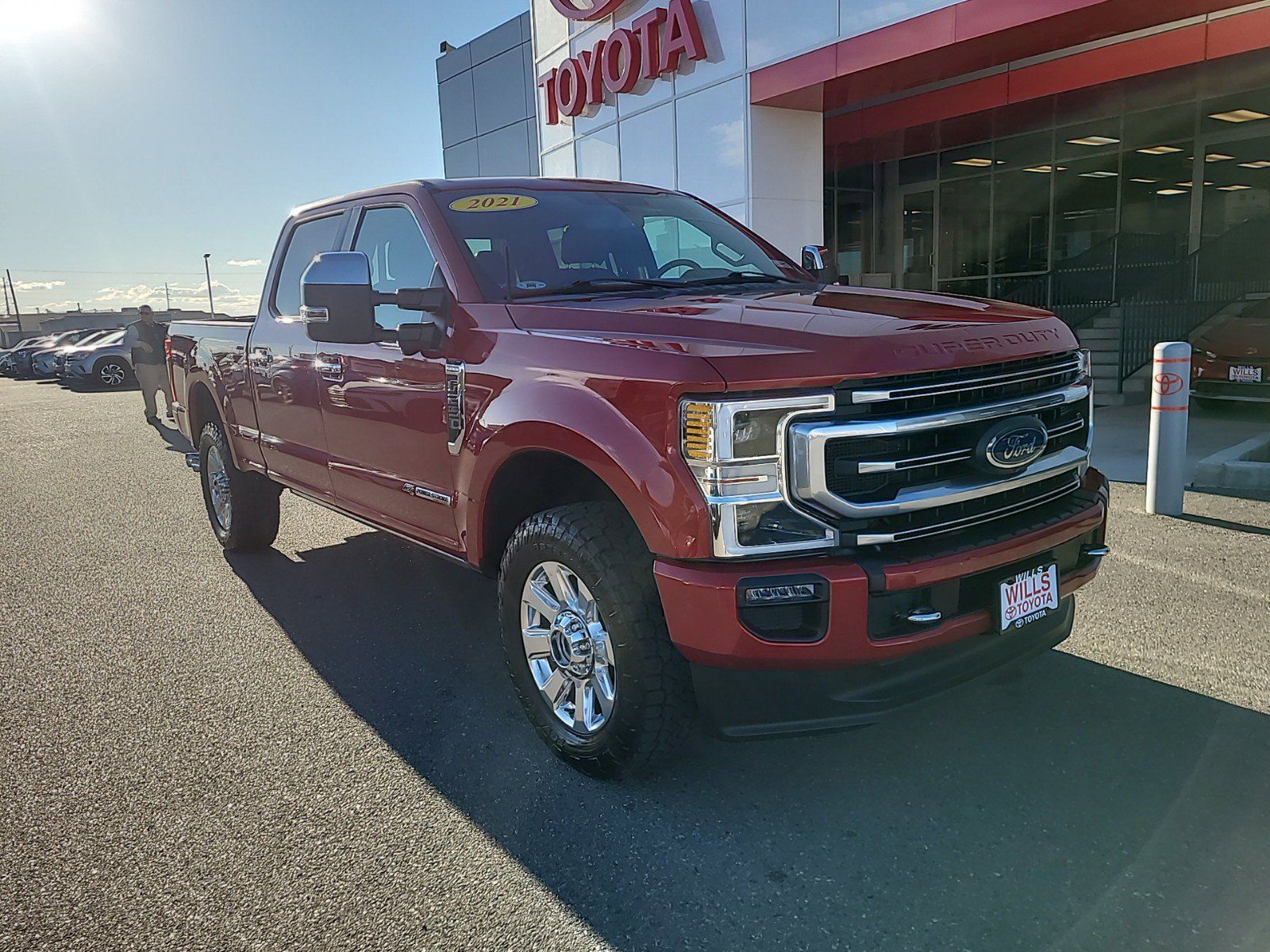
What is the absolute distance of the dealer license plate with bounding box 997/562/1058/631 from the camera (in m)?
2.79

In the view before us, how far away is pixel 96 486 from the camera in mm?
9406

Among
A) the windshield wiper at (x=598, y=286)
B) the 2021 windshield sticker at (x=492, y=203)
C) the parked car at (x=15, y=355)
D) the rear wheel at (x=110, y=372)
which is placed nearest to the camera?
the windshield wiper at (x=598, y=286)

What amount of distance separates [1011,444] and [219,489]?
5317mm

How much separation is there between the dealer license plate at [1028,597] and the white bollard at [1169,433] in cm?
377

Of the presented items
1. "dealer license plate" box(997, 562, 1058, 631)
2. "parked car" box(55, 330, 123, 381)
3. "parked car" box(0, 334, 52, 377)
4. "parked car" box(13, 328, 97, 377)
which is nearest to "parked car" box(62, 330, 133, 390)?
"parked car" box(55, 330, 123, 381)

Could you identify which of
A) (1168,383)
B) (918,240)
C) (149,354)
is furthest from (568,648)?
(918,240)

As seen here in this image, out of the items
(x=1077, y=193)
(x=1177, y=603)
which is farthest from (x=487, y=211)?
(x=1077, y=193)

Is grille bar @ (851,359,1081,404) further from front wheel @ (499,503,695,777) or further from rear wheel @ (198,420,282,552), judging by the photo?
rear wheel @ (198,420,282,552)

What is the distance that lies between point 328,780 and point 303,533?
4.09 meters

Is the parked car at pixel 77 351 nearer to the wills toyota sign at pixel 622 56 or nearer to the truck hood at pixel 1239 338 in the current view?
the wills toyota sign at pixel 622 56

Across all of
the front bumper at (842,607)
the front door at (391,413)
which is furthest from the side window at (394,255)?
the front bumper at (842,607)

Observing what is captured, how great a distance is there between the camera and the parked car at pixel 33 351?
102ft

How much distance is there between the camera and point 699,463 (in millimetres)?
2562

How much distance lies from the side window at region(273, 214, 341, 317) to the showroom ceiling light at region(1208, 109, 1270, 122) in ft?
53.4
